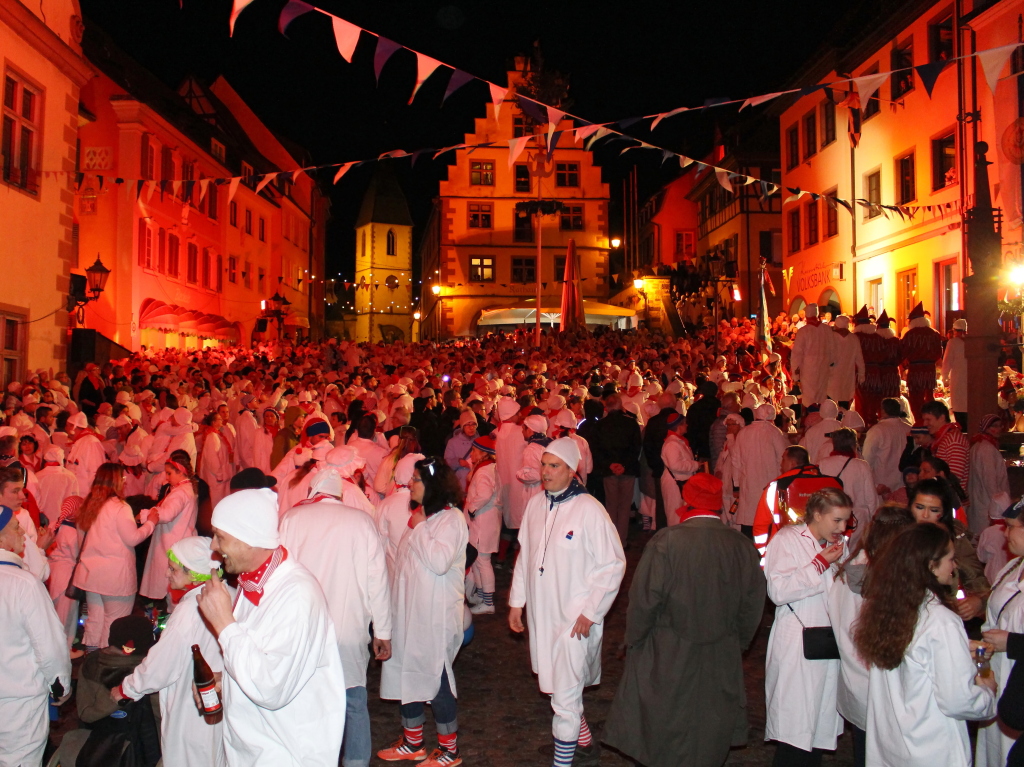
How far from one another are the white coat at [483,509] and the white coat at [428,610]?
9.90 feet

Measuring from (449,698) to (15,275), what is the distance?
14.0 meters

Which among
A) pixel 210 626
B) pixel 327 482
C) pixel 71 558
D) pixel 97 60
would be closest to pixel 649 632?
pixel 327 482

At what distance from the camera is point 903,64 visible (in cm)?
2316

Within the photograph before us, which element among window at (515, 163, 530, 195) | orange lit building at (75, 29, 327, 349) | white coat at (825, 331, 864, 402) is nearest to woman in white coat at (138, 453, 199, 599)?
white coat at (825, 331, 864, 402)

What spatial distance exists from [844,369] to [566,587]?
8326 mm

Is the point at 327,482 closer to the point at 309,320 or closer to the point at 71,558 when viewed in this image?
the point at 71,558

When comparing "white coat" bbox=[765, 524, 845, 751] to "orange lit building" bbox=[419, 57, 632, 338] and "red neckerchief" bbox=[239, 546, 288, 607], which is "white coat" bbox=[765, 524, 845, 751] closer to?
"red neckerchief" bbox=[239, 546, 288, 607]

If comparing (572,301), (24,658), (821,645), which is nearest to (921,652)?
(821,645)

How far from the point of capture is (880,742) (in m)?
4.07

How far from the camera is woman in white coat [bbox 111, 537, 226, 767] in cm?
409

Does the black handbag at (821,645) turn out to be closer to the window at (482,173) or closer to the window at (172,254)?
the window at (172,254)

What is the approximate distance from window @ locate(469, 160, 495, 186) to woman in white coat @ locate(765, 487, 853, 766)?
4650cm

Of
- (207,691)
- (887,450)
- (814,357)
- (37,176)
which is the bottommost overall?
(207,691)

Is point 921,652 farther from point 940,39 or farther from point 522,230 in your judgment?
point 522,230
